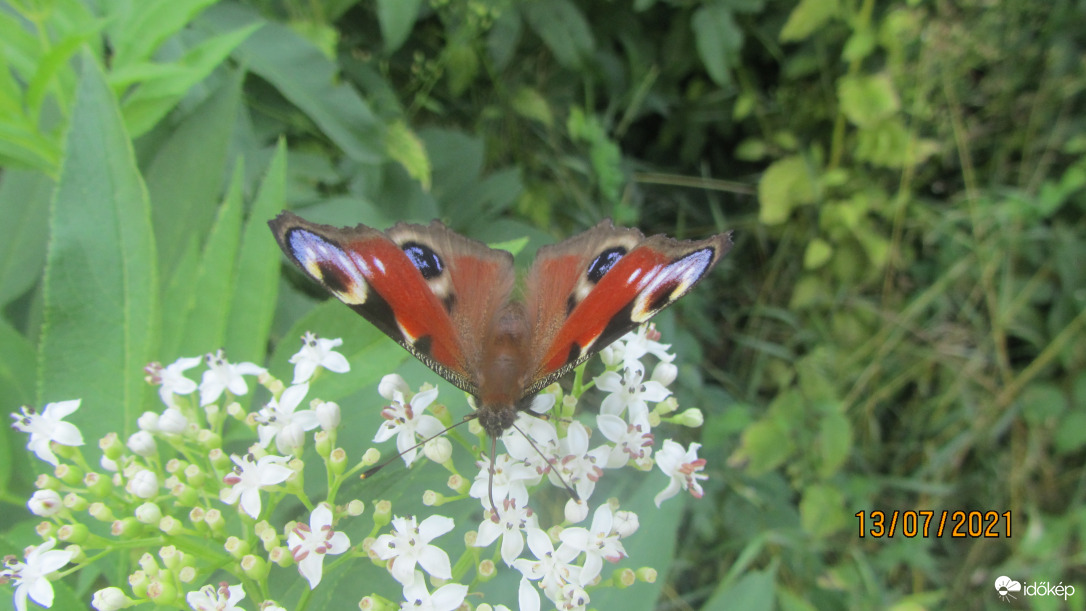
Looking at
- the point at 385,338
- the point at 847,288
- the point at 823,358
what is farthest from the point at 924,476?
the point at 385,338

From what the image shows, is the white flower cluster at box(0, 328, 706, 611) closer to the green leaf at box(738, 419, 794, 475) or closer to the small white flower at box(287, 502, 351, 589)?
the small white flower at box(287, 502, 351, 589)

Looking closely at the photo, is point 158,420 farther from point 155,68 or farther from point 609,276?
point 609,276

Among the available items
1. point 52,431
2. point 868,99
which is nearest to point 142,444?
point 52,431

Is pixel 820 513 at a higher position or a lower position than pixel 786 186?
lower

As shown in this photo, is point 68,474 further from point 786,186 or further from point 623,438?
point 786,186

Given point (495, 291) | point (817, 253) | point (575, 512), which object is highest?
point (495, 291)

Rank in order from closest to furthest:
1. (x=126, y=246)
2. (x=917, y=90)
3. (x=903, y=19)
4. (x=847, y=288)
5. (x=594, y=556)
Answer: (x=594, y=556) → (x=126, y=246) → (x=903, y=19) → (x=917, y=90) → (x=847, y=288)

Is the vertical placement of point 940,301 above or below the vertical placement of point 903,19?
below
